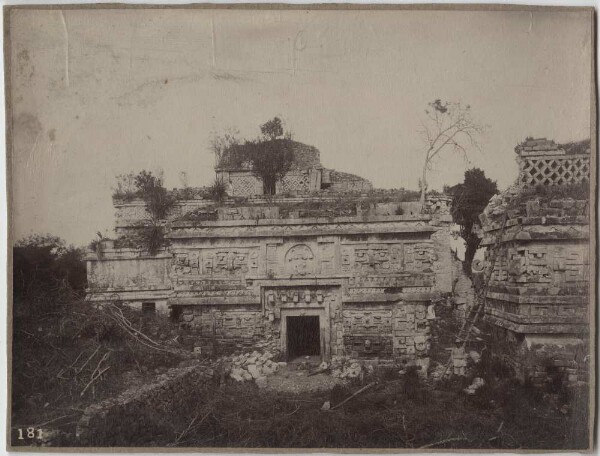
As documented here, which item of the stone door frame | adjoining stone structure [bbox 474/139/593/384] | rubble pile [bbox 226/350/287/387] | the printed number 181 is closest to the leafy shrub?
the stone door frame

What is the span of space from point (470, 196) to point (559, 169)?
887 millimetres

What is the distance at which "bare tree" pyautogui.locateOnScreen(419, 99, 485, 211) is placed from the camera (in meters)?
5.13

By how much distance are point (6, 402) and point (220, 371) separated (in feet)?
6.93

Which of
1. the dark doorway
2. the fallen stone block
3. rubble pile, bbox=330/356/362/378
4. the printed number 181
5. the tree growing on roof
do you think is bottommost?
the printed number 181

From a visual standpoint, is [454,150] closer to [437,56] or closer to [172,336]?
[437,56]

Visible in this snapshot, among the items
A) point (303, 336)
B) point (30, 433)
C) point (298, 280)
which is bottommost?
point (30, 433)

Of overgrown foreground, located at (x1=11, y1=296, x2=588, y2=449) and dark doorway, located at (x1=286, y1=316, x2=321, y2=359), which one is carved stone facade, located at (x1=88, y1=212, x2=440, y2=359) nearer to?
dark doorway, located at (x1=286, y1=316, x2=321, y2=359)

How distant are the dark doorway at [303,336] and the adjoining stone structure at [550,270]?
5.81ft

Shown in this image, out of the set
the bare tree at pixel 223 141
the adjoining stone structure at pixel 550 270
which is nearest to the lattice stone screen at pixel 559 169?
the adjoining stone structure at pixel 550 270

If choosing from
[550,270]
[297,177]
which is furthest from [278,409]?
[550,270]

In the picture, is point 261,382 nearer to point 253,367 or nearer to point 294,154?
point 253,367

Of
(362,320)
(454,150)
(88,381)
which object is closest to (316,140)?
(454,150)

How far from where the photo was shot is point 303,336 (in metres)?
5.30

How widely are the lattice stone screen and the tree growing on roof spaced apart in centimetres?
35
